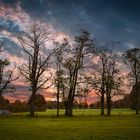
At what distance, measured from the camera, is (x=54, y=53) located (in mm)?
68375

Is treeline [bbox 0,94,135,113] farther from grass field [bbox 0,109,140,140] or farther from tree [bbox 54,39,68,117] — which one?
grass field [bbox 0,109,140,140]

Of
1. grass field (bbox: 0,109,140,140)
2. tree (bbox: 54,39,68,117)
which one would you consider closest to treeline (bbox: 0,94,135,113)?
tree (bbox: 54,39,68,117)

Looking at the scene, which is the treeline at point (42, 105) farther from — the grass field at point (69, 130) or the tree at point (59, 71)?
the grass field at point (69, 130)

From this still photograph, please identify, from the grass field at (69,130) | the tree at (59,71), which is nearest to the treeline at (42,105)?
the tree at (59,71)

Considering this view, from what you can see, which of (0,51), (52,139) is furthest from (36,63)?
(52,139)

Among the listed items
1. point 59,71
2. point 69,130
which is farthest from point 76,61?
point 69,130

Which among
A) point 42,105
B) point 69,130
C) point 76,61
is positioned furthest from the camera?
point 42,105

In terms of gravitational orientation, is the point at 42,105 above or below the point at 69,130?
above

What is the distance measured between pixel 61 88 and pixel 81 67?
22.7 feet

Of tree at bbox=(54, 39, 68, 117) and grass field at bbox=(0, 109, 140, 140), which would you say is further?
tree at bbox=(54, 39, 68, 117)

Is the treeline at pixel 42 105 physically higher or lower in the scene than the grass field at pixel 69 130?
higher

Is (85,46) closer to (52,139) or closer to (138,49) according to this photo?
(138,49)

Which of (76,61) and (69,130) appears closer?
(69,130)

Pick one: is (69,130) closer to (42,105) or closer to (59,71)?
(59,71)
